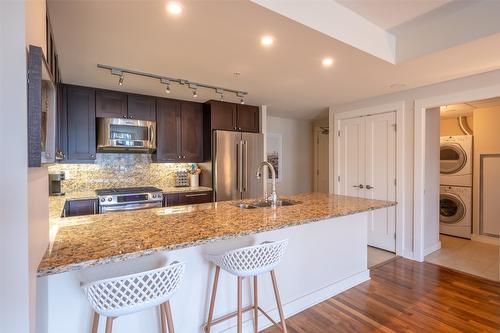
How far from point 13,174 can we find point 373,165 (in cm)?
401

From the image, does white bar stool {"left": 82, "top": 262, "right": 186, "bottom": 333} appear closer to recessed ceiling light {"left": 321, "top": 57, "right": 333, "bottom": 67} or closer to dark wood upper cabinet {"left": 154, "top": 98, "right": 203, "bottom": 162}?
recessed ceiling light {"left": 321, "top": 57, "right": 333, "bottom": 67}

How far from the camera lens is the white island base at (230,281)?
4.46 ft

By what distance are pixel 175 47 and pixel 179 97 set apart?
181 centimetres

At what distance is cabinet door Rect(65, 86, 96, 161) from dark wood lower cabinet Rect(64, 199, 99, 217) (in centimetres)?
62

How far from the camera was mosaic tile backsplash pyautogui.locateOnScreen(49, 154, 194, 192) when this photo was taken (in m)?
3.65

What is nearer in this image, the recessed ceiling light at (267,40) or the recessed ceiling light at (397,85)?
the recessed ceiling light at (267,40)

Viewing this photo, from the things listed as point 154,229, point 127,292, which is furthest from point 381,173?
point 127,292

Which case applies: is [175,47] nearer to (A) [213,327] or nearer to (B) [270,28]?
(B) [270,28]

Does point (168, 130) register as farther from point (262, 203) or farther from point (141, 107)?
point (262, 203)

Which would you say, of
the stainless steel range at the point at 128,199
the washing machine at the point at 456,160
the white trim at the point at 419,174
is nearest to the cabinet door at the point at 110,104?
the stainless steel range at the point at 128,199

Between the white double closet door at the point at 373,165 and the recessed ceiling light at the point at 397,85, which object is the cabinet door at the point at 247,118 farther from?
the recessed ceiling light at the point at 397,85

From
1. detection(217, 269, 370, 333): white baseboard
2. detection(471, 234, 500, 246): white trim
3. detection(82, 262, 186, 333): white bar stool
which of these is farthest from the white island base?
detection(471, 234, 500, 246): white trim

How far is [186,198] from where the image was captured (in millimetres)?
3793

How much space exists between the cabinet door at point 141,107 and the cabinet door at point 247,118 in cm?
127
